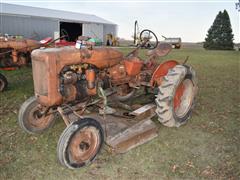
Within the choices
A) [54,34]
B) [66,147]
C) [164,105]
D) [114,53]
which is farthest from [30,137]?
[54,34]

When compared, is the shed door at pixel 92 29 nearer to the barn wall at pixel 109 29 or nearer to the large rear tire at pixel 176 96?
the barn wall at pixel 109 29

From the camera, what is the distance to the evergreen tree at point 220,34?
3131 centimetres

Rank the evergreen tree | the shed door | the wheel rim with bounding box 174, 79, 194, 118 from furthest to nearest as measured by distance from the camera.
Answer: the evergreen tree
the shed door
the wheel rim with bounding box 174, 79, 194, 118

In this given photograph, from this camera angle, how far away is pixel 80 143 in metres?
2.86

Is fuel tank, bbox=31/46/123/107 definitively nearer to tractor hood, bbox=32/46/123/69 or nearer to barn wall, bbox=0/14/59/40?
tractor hood, bbox=32/46/123/69

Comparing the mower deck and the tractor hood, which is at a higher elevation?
the tractor hood

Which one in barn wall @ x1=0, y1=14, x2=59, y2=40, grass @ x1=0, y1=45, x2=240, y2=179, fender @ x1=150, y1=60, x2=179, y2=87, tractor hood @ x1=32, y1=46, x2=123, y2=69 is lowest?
grass @ x1=0, y1=45, x2=240, y2=179

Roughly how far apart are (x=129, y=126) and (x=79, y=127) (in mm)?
996

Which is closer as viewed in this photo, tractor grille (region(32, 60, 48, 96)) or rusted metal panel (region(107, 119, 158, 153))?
tractor grille (region(32, 60, 48, 96))

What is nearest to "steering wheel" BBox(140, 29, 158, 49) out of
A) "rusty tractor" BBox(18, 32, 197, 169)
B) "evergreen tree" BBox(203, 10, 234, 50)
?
"rusty tractor" BBox(18, 32, 197, 169)

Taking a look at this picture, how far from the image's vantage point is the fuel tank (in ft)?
9.52

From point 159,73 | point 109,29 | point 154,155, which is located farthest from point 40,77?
point 109,29

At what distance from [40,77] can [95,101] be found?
94 centimetres

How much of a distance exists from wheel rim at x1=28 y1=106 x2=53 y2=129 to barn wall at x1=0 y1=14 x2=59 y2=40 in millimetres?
15063
